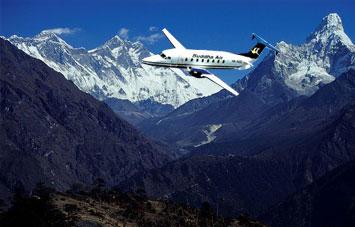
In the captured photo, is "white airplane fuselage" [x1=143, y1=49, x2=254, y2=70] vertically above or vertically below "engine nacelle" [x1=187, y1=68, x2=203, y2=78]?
above

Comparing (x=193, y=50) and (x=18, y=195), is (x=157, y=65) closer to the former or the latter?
(x=193, y=50)

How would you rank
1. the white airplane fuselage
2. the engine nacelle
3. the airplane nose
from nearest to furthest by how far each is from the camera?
the airplane nose
the engine nacelle
the white airplane fuselage

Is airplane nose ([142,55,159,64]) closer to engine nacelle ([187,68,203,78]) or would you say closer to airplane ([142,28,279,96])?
airplane ([142,28,279,96])

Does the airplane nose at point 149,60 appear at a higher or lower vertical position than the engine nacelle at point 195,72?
higher

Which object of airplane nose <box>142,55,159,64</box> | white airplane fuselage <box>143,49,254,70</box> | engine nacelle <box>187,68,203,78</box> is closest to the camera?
airplane nose <box>142,55,159,64</box>

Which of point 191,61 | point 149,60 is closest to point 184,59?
point 191,61

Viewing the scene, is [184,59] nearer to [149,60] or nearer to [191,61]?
[191,61]

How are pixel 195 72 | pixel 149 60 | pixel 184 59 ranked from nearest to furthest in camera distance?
pixel 195 72
pixel 149 60
pixel 184 59

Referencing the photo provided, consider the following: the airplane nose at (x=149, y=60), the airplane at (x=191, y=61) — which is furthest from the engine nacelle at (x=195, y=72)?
the airplane nose at (x=149, y=60)

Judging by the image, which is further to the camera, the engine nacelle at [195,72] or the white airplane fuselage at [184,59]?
the white airplane fuselage at [184,59]

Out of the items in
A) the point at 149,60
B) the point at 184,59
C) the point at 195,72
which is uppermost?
the point at 184,59

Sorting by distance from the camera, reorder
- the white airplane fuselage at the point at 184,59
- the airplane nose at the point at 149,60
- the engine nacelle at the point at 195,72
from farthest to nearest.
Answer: the white airplane fuselage at the point at 184,59 → the engine nacelle at the point at 195,72 → the airplane nose at the point at 149,60

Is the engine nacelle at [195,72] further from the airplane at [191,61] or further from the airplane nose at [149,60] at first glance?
the airplane nose at [149,60]

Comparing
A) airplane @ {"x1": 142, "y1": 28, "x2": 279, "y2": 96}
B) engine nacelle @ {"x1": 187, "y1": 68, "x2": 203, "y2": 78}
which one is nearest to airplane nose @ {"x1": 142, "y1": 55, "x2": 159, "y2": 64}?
airplane @ {"x1": 142, "y1": 28, "x2": 279, "y2": 96}
